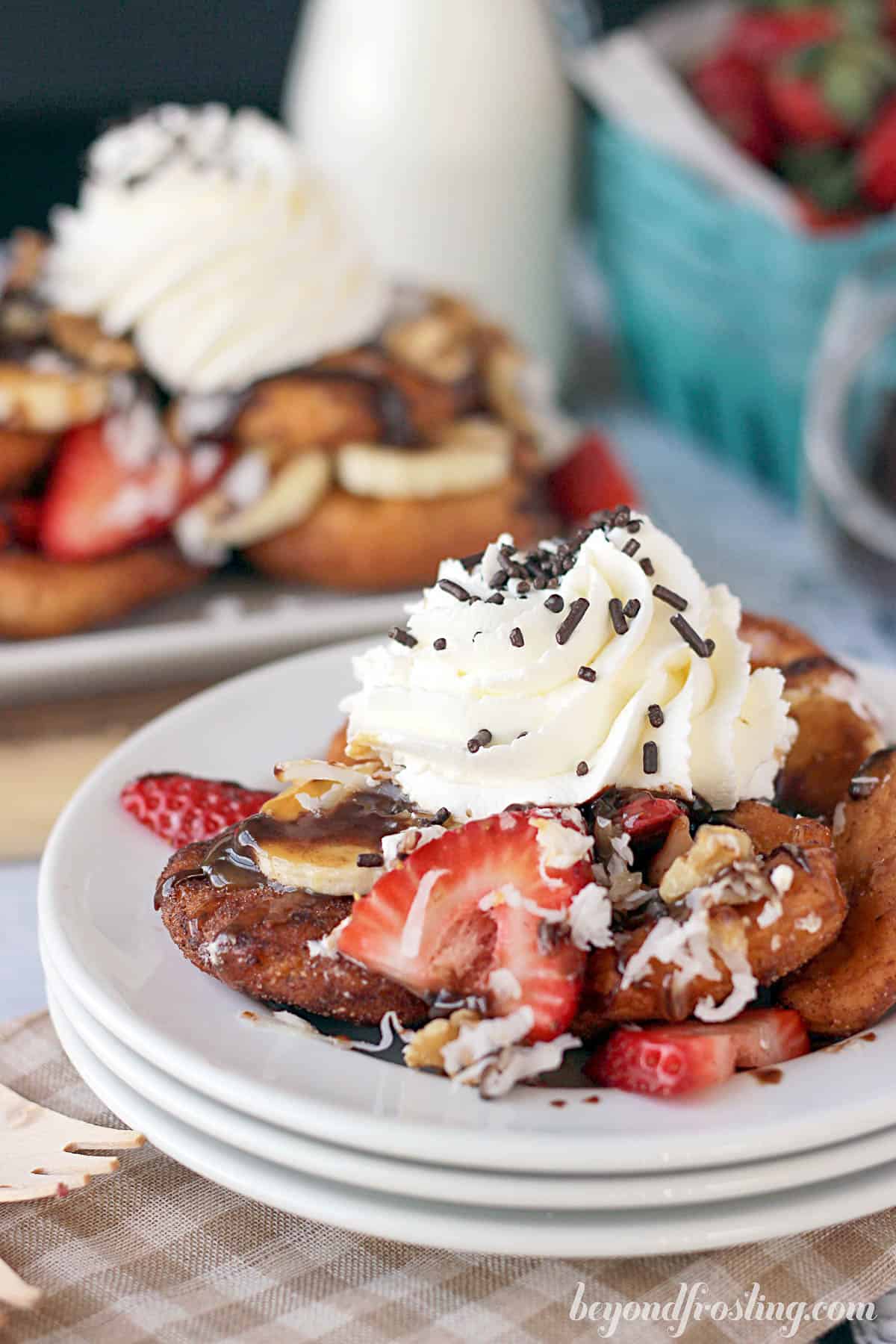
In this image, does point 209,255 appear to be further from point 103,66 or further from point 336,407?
point 103,66

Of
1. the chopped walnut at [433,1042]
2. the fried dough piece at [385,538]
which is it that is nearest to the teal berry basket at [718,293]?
the fried dough piece at [385,538]

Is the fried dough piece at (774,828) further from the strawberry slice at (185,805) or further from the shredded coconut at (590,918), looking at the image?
the strawberry slice at (185,805)

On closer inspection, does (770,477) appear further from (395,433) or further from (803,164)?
(395,433)

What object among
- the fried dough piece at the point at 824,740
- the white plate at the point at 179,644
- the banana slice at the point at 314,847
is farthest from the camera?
the white plate at the point at 179,644

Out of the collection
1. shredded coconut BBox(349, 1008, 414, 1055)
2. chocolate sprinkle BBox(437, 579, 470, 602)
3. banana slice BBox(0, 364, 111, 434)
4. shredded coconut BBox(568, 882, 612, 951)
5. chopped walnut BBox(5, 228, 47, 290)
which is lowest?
shredded coconut BBox(349, 1008, 414, 1055)

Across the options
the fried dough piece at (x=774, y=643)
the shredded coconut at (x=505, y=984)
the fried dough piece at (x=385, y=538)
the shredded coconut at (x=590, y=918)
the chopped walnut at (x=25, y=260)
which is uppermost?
the chopped walnut at (x=25, y=260)

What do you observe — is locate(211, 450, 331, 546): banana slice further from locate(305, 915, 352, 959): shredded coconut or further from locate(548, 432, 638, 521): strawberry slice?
locate(305, 915, 352, 959): shredded coconut

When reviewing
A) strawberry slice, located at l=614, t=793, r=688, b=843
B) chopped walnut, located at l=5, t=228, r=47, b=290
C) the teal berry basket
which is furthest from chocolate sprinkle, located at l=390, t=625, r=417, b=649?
the teal berry basket
